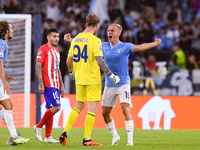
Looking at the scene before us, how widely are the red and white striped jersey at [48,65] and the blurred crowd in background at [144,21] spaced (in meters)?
7.02

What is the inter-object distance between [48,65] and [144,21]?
35.5 feet

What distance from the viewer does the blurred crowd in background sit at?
55.1 feet

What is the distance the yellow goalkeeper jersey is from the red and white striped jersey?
869 millimetres

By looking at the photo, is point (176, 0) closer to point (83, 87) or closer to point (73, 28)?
point (73, 28)

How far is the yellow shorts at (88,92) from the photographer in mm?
7781

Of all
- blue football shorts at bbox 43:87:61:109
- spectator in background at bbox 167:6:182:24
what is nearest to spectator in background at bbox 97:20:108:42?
spectator in background at bbox 167:6:182:24

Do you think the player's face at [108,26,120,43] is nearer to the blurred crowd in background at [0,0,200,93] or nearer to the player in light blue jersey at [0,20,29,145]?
the player in light blue jersey at [0,20,29,145]

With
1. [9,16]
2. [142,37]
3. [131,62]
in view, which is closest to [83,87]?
[9,16]

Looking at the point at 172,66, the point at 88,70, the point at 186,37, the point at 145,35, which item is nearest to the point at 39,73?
the point at 88,70

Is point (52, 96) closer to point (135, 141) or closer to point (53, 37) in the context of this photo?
point (53, 37)

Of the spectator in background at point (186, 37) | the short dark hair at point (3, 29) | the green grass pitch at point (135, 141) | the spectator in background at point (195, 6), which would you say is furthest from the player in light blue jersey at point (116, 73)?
the spectator in background at point (195, 6)

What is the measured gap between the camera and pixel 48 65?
28.3 feet

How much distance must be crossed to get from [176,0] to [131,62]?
5.86 metres

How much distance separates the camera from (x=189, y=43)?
59.3 ft
